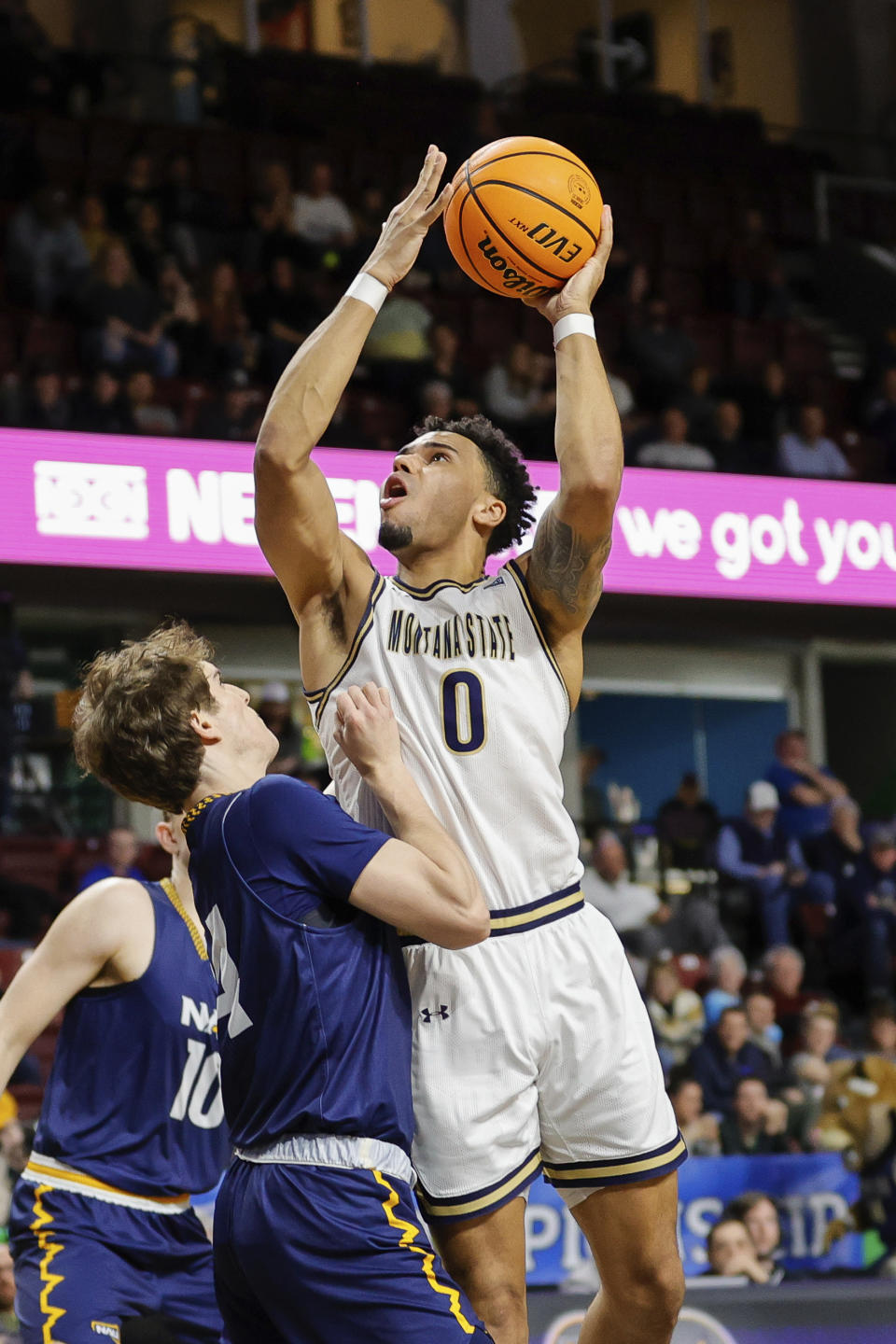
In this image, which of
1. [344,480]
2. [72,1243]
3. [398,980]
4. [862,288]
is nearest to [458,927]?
[398,980]

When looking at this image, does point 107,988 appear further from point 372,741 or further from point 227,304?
point 227,304

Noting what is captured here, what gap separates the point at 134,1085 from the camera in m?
3.69

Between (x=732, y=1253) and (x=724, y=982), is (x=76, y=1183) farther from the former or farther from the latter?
(x=724, y=982)

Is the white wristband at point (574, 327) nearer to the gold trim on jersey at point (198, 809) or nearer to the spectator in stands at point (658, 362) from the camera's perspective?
the gold trim on jersey at point (198, 809)

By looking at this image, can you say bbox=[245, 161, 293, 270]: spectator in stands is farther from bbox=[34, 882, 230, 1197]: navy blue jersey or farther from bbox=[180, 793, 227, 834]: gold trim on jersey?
bbox=[180, 793, 227, 834]: gold trim on jersey

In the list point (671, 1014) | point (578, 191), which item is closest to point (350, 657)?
point (578, 191)

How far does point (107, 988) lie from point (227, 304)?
8597 millimetres

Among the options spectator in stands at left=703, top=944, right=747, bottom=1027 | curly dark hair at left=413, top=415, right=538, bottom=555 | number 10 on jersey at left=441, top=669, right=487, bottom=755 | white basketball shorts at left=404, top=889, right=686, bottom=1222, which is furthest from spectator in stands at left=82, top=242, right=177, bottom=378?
white basketball shorts at left=404, top=889, right=686, bottom=1222

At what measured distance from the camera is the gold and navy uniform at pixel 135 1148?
11.8ft

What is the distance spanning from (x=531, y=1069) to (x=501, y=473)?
1293 millimetres

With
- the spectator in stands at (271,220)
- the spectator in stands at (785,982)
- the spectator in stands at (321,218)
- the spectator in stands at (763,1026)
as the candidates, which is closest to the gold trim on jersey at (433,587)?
the spectator in stands at (763,1026)

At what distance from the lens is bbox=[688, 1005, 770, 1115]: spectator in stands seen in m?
8.85

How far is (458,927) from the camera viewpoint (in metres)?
2.81

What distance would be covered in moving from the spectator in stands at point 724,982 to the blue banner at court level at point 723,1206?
1813 millimetres
